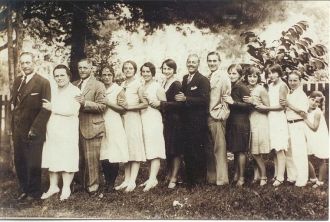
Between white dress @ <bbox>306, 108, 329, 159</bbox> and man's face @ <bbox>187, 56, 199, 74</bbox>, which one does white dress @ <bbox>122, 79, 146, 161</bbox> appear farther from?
white dress @ <bbox>306, 108, 329, 159</bbox>

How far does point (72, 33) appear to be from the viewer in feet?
21.9

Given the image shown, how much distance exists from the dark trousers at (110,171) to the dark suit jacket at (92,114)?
42cm

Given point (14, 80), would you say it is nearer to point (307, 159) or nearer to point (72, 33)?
point (72, 33)

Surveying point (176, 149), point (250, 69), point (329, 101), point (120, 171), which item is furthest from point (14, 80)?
point (329, 101)

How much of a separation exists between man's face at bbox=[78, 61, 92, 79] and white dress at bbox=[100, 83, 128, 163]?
0.41 meters

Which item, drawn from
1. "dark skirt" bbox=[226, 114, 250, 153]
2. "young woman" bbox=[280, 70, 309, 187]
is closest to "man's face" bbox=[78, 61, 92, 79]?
"dark skirt" bbox=[226, 114, 250, 153]

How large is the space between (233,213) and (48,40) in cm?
346

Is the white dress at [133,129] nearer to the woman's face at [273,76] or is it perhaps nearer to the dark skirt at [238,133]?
the dark skirt at [238,133]

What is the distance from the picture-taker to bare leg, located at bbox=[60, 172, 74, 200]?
6.42 m

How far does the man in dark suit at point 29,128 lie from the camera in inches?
255

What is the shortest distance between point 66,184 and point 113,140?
0.87 metres

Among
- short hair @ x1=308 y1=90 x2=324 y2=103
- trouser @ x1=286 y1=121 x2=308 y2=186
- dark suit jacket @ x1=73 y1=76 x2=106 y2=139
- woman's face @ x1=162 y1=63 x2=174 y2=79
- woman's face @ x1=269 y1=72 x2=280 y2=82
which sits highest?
woman's face @ x1=162 y1=63 x2=174 y2=79

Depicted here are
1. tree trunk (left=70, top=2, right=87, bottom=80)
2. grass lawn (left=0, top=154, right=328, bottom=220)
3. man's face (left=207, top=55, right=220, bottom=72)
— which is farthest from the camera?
tree trunk (left=70, top=2, right=87, bottom=80)

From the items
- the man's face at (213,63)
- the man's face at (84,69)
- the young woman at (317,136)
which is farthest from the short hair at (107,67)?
the young woman at (317,136)
